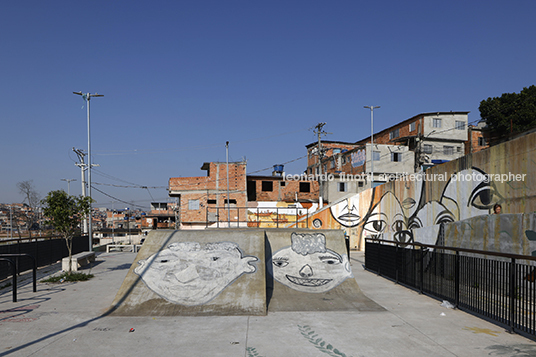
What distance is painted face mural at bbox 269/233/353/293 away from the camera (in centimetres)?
1041

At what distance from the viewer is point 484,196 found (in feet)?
43.1

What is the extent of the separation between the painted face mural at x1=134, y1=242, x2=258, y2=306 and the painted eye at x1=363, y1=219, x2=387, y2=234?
1642cm

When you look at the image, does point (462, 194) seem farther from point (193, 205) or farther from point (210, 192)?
point (193, 205)

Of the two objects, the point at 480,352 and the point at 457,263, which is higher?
the point at 457,263

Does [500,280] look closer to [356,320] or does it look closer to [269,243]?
[356,320]

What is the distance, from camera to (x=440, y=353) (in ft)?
18.8

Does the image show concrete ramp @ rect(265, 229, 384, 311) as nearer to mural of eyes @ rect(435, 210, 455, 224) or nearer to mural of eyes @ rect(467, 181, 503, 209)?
mural of eyes @ rect(467, 181, 503, 209)

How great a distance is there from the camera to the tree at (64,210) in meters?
12.9

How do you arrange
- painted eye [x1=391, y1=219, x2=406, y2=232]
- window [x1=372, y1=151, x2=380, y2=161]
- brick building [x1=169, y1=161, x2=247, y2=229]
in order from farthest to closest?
brick building [x1=169, y1=161, x2=247, y2=229]
window [x1=372, y1=151, x2=380, y2=161]
painted eye [x1=391, y1=219, x2=406, y2=232]

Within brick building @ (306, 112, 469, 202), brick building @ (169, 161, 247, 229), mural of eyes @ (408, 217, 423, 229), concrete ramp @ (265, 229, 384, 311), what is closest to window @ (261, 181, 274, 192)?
brick building @ (169, 161, 247, 229)

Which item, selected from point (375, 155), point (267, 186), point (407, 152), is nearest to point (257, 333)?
point (375, 155)

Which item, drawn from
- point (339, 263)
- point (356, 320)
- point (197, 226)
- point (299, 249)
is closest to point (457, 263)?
point (356, 320)

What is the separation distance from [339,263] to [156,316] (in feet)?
18.6

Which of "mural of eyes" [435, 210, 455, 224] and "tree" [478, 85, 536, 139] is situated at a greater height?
"tree" [478, 85, 536, 139]
